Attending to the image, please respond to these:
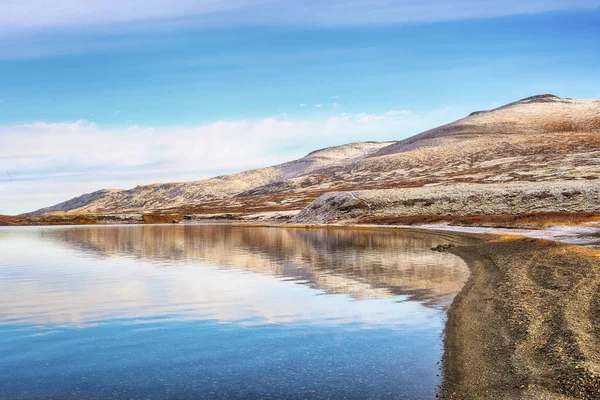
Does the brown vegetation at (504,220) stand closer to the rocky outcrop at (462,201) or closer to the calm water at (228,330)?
the rocky outcrop at (462,201)

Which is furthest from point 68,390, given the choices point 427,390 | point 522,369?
point 522,369

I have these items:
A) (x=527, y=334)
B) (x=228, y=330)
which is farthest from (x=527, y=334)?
(x=228, y=330)

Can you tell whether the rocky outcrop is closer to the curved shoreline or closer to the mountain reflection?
the mountain reflection

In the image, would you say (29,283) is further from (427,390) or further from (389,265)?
(427,390)

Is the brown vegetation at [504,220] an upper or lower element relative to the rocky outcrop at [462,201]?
lower

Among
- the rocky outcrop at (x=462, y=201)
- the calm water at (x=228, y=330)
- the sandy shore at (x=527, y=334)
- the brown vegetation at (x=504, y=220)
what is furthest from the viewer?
the rocky outcrop at (x=462, y=201)

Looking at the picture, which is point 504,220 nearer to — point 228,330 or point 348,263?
point 348,263

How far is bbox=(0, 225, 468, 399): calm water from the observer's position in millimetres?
12039

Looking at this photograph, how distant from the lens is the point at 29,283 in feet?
95.9

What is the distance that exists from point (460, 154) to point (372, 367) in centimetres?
18149

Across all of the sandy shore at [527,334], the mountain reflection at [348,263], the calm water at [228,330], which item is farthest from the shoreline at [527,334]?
the mountain reflection at [348,263]

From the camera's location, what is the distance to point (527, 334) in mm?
14227

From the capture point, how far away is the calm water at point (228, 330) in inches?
474

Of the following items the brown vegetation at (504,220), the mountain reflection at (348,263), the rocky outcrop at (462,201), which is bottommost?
the mountain reflection at (348,263)
